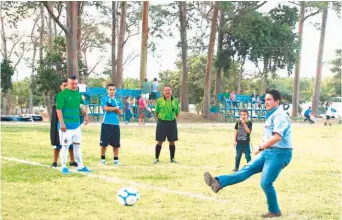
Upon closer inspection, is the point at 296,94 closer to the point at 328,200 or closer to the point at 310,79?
the point at 328,200

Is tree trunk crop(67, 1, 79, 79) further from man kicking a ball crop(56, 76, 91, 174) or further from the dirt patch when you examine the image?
man kicking a ball crop(56, 76, 91, 174)

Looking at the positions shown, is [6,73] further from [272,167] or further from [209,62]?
[272,167]

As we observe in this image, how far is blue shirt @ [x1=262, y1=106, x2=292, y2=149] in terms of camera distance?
6.68 m

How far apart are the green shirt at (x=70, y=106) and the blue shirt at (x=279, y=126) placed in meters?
4.42

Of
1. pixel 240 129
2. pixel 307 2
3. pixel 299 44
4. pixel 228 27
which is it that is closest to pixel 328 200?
pixel 240 129

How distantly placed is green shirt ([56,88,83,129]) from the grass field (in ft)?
3.16

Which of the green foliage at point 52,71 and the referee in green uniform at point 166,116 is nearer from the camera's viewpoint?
the referee in green uniform at point 166,116

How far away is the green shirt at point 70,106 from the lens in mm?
10164

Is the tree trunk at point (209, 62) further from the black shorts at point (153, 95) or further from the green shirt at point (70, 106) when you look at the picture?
the green shirt at point (70, 106)

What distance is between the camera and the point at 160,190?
861cm

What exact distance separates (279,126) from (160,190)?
2.61 m

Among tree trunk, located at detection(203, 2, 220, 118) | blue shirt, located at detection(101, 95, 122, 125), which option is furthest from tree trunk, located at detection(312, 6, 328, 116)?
blue shirt, located at detection(101, 95, 122, 125)

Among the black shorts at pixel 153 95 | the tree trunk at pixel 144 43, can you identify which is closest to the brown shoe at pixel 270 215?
the black shorts at pixel 153 95

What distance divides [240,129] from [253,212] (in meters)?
4.14
